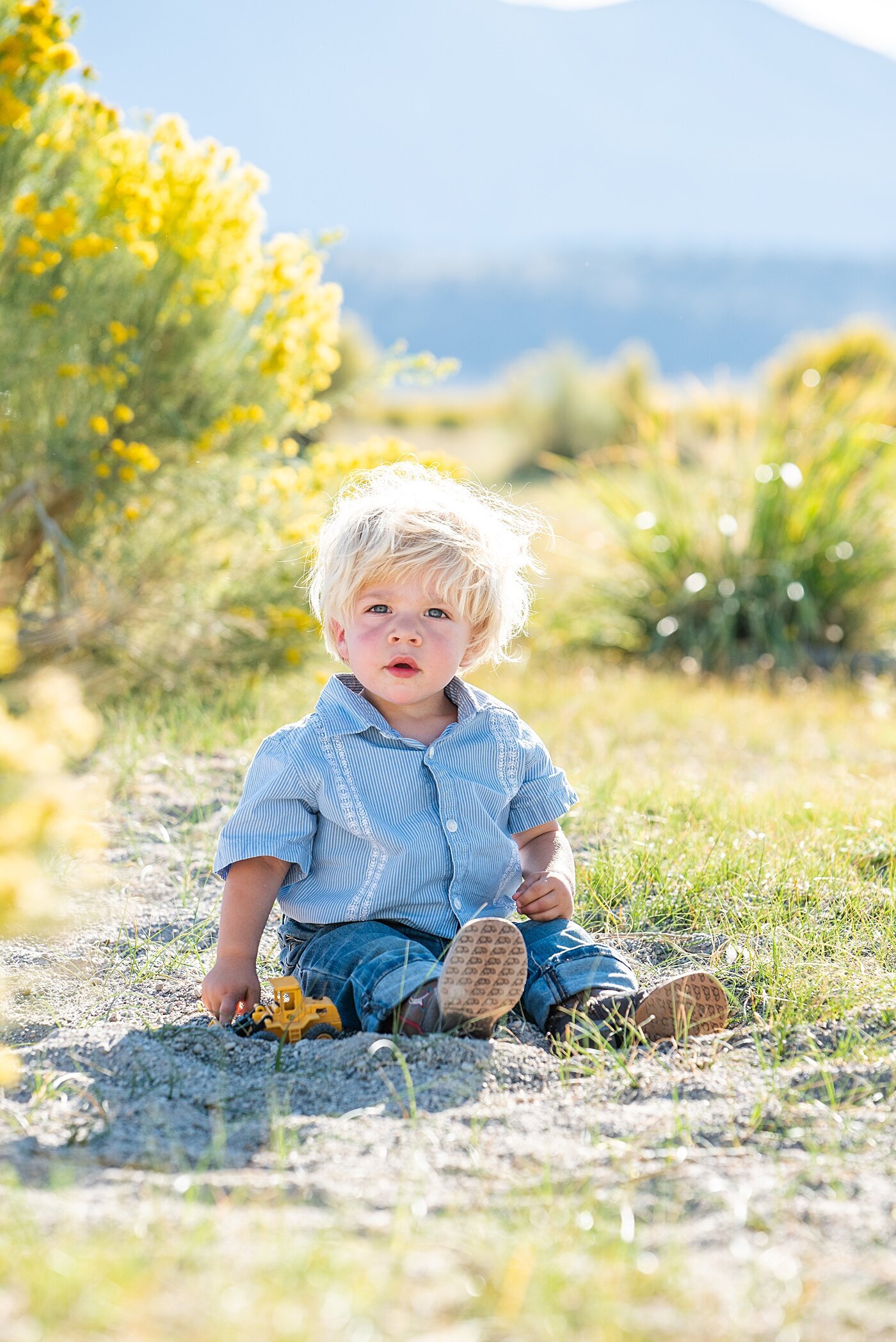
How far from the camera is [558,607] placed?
24.2 feet

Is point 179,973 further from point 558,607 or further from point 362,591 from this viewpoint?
point 558,607

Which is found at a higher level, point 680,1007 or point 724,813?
point 724,813

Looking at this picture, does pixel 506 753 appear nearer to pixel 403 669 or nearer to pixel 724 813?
pixel 403 669

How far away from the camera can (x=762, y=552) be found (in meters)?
6.98

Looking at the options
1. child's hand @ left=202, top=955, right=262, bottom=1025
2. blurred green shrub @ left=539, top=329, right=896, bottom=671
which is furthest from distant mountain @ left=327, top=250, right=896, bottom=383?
child's hand @ left=202, top=955, right=262, bottom=1025

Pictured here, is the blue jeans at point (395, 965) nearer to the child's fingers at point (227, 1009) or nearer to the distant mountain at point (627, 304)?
the child's fingers at point (227, 1009)

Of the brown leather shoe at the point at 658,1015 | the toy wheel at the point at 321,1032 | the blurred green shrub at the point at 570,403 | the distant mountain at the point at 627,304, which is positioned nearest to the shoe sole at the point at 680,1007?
the brown leather shoe at the point at 658,1015

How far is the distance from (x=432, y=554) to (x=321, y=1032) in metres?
0.86

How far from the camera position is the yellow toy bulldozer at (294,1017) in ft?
6.58

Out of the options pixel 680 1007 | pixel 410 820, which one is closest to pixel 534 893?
pixel 410 820

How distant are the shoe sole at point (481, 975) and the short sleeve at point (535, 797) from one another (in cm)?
55

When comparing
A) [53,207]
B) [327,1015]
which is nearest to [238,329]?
[53,207]

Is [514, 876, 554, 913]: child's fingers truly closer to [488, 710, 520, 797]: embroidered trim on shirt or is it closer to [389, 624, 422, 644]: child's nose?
[488, 710, 520, 797]: embroidered trim on shirt

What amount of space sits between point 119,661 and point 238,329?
132 centimetres
